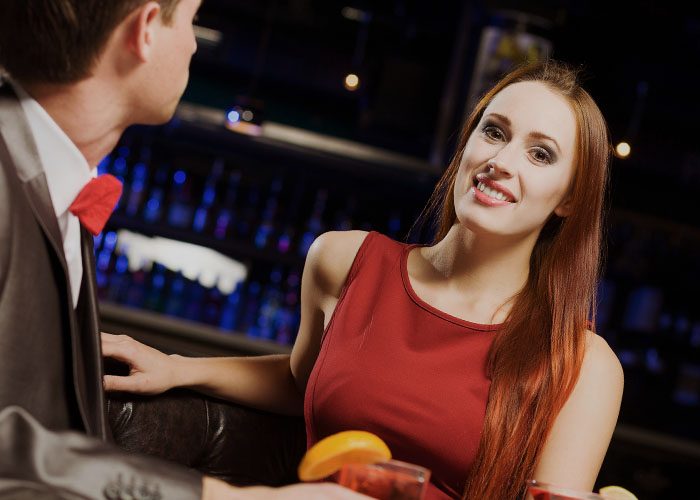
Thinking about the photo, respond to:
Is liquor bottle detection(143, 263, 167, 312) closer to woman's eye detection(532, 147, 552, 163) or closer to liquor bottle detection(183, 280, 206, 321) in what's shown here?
liquor bottle detection(183, 280, 206, 321)

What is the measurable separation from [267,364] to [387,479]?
1.01 meters

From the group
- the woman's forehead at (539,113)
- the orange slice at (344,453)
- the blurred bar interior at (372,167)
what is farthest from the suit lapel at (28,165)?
the blurred bar interior at (372,167)

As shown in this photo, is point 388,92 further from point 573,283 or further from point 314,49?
point 573,283

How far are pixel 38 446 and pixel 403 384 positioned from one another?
0.95 m

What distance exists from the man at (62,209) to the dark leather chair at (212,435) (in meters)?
0.47

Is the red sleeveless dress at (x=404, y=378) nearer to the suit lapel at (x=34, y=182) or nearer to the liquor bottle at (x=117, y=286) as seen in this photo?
the suit lapel at (x=34, y=182)

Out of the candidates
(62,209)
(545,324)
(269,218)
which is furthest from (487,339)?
(269,218)

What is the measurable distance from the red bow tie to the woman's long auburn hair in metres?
0.93

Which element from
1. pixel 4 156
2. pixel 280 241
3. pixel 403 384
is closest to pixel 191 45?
pixel 4 156

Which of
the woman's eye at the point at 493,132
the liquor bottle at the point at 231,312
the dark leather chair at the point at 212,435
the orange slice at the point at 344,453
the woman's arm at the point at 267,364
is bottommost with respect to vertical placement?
the liquor bottle at the point at 231,312

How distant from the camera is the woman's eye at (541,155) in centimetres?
195

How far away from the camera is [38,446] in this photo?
1085mm

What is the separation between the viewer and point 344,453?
3.65 feet

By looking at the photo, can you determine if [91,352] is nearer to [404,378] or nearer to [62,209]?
[62,209]
